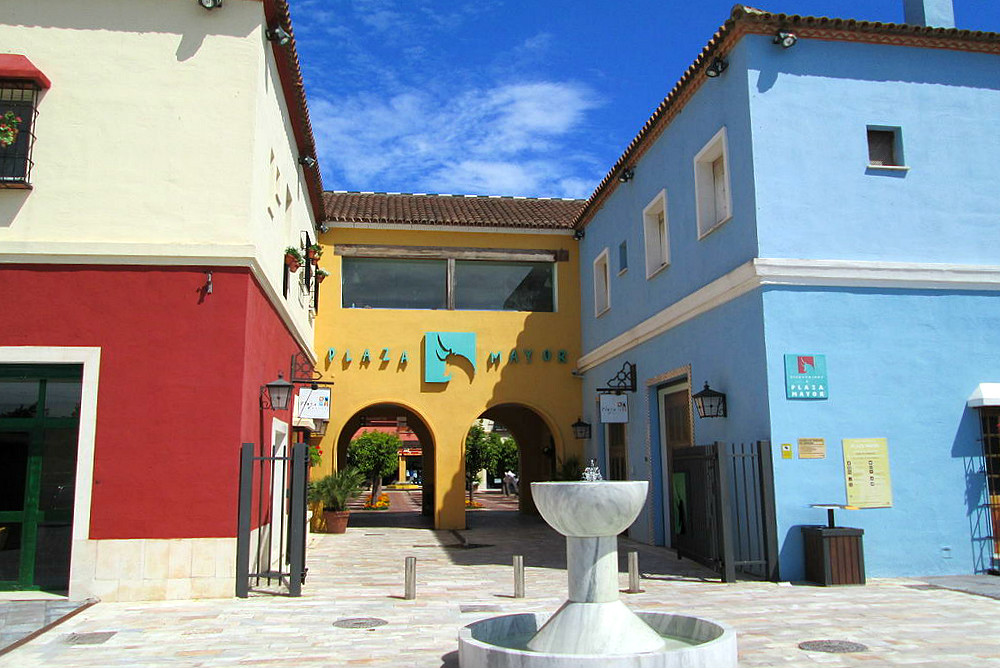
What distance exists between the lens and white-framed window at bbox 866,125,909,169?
11.3m

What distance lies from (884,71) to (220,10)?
28.8 feet

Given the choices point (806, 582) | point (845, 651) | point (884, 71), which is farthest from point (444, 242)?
point (845, 651)

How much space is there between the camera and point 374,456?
30.3m

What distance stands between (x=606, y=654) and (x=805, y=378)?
19.6 ft

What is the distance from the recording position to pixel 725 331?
11.6 metres

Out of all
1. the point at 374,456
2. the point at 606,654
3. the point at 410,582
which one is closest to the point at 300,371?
the point at 410,582

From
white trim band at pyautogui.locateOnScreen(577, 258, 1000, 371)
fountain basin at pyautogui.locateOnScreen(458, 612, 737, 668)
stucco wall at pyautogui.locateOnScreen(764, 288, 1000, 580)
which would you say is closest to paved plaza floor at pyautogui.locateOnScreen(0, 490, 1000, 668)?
fountain basin at pyautogui.locateOnScreen(458, 612, 737, 668)

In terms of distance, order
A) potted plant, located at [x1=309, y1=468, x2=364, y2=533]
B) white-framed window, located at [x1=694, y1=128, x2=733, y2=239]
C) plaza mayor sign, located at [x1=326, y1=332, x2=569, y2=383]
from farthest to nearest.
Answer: plaza mayor sign, located at [x1=326, y1=332, x2=569, y2=383] < potted plant, located at [x1=309, y1=468, x2=364, y2=533] < white-framed window, located at [x1=694, y1=128, x2=733, y2=239]

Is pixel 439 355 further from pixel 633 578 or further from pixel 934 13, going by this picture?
pixel 934 13

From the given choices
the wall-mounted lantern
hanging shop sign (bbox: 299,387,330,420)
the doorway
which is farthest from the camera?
the wall-mounted lantern

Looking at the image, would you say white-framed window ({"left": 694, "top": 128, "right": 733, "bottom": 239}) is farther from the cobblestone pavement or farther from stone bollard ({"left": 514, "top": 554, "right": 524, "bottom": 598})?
stone bollard ({"left": 514, "top": 554, "right": 524, "bottom": 598})

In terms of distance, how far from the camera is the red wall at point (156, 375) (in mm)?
9406

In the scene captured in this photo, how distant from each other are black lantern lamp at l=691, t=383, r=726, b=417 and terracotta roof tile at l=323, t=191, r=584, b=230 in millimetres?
9078

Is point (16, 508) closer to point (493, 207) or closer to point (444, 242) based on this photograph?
point (444, 242)
